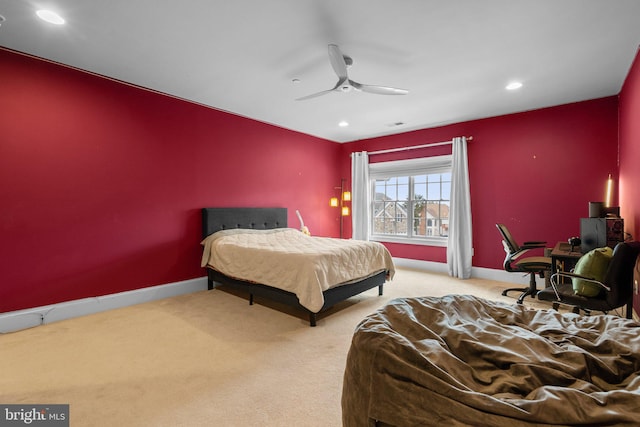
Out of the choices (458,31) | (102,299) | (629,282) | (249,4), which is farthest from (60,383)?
(629,282)

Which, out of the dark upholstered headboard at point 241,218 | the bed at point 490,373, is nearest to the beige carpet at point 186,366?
the bed at point 490,373

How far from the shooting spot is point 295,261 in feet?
10.2

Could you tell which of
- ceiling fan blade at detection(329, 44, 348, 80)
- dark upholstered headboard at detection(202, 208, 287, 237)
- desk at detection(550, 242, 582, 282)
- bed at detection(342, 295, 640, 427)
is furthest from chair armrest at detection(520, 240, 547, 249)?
dark upholstered headboard at detection(202, 208, 287, 237)

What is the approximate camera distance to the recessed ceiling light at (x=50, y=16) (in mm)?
2293

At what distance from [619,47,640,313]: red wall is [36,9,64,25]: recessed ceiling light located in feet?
16.9

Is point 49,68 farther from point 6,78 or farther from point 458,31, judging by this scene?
point 458,31

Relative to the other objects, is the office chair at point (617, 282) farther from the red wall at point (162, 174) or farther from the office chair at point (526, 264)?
the office chair at point (526, 264)

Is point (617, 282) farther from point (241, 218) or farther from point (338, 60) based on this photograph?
point (241, 218)

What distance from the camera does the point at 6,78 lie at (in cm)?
286

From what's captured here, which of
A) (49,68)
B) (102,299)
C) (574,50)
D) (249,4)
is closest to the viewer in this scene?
(249,4)

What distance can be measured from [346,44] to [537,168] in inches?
142

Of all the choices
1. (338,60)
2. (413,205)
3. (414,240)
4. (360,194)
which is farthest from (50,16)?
(414,240)

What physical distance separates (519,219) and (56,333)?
6.04 metres

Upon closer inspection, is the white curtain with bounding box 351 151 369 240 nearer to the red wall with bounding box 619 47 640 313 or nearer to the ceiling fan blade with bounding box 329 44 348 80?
the ceiling fan blade with bounding box 329 44 348 80
